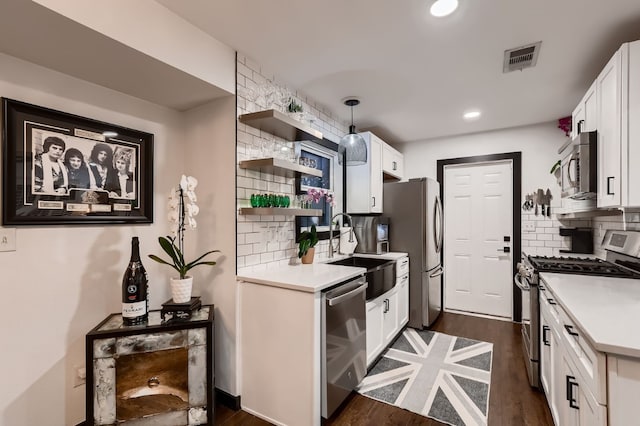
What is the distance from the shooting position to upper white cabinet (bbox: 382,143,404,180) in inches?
148

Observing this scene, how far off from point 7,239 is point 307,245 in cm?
A: 186

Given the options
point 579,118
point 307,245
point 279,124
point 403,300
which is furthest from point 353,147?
point 579,118

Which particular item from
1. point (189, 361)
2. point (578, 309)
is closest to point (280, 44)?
→ point (189, 361)

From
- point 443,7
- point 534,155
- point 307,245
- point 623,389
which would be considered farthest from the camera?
point 534,155

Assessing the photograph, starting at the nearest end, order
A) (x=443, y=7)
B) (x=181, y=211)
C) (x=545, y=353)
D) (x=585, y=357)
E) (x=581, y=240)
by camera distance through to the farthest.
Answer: (x=585, y=357), (x=443, y=7), (x=181, y=211), (x=545, y=353), (x=581, y=240)

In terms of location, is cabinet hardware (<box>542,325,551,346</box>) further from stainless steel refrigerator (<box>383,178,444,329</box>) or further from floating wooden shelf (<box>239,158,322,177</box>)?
floating wooden shelf (<box>239,158,322,177</box>)

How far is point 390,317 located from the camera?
116 inches

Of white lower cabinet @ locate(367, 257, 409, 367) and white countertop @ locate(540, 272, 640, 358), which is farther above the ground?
white countertop @ locate(540, 272, 640, 358)

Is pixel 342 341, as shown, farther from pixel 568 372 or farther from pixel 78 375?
pixel 78 375

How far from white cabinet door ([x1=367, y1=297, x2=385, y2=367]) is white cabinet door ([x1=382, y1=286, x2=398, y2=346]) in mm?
100

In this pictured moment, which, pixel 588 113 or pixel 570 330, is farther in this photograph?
pixel 588 113

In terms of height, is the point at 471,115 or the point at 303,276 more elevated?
the point at 471,115

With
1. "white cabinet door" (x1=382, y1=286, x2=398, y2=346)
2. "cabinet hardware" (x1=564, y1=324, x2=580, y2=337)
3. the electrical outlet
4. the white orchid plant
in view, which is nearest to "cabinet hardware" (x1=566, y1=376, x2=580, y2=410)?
"cabinet hardware" (x1=564, y1=324, x2=580, y2=337)

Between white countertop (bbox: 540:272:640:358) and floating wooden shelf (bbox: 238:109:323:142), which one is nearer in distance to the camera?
white countertop (bbox: 540:272:640:358)
